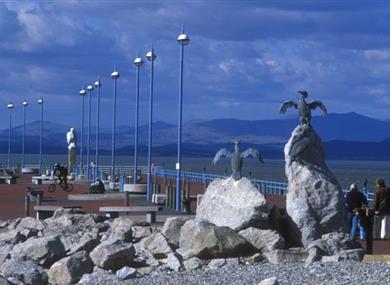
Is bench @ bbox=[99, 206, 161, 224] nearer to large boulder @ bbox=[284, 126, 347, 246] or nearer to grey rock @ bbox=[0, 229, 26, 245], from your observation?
grey rock @ bbox=[0, 229, 26, 245]

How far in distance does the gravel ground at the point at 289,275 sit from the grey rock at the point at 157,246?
191 centimetres

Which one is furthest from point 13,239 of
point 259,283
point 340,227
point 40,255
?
point 259,283

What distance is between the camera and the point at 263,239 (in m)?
17.5

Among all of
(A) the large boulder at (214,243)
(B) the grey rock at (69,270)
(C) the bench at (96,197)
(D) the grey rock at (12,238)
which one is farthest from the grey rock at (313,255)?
(C) the bench at (96,197)

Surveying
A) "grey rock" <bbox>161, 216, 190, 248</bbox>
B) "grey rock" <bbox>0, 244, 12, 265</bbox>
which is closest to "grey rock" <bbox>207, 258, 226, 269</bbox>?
"grey rock" <bbox>161, 216, 190, 248</bbox>

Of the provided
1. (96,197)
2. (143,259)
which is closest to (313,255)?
(143,259)

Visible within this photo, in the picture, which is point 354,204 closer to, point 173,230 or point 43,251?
point 173,230

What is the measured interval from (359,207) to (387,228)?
150 inches

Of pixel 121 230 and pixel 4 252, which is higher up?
pixel 121 230

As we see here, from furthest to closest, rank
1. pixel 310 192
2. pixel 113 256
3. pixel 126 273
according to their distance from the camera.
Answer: pixel 310 192, pixel 113 256, pixel 126 273

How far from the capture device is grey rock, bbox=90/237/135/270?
1680cm

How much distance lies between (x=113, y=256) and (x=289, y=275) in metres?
3.82

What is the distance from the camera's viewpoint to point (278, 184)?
1708 inches

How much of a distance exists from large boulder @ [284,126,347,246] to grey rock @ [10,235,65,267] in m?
4.11
